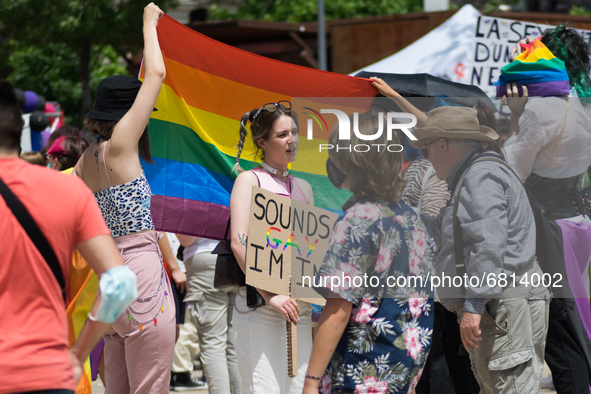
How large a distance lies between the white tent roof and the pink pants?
6.10m

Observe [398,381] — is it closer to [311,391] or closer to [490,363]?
[311,391]

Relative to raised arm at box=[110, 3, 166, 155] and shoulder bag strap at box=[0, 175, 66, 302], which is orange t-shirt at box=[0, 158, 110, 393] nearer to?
shoulder bag strap at box=[0, 175, 66, 302]

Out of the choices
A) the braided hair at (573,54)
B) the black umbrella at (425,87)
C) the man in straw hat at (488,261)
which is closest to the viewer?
the man in straw hat at (488,261)

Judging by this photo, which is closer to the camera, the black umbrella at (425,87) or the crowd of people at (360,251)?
the crowd of people at (360,251)

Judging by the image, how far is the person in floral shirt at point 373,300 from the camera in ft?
8.92

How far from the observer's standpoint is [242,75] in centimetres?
432

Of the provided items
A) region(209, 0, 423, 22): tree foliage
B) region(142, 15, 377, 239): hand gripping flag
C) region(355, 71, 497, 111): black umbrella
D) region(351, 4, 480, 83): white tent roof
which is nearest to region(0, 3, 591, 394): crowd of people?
region(355, 71, 497, 111): black umbrella

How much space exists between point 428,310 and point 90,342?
1.47 m

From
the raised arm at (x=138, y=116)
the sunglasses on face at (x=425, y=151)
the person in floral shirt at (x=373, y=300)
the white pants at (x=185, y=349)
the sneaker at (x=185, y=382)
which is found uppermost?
the raised arm at (x=138, y=116)

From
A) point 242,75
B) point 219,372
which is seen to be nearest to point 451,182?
point 242,75

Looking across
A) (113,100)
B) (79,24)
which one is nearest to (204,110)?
(113,100)

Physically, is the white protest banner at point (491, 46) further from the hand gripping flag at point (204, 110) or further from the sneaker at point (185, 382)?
the sneaker at point (185, 382)

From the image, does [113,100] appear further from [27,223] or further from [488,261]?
[488,261]

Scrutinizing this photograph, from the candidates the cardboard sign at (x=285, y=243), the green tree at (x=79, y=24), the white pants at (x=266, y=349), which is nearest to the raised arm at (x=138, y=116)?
the cardboard sign at (x=285, y=243)
